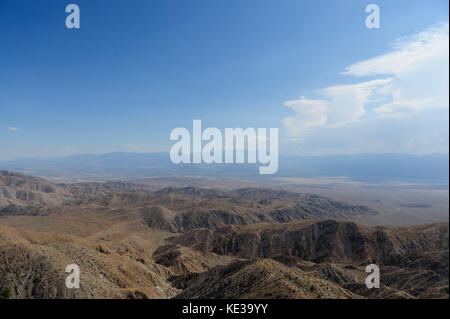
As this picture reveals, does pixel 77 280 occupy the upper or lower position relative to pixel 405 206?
upper

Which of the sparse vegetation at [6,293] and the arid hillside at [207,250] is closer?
the sparse vegetation at [6,293]

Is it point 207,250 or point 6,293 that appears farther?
point 207,250

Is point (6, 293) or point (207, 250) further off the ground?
point (6, 293)

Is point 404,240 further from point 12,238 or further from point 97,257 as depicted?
point 12,238

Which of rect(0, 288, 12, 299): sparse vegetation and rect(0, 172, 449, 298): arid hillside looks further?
rect(0, 172, 449, 298): arid hillside
